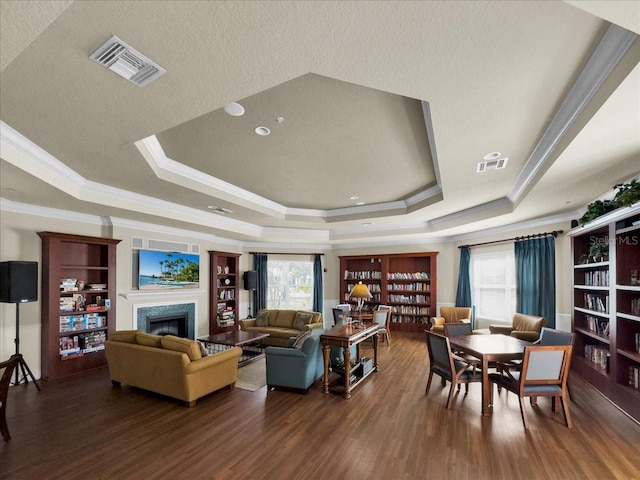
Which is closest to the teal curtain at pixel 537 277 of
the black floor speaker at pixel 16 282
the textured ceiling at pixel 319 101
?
the textured ceiling at pixel 319 101

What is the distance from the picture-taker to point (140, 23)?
5.29 ft

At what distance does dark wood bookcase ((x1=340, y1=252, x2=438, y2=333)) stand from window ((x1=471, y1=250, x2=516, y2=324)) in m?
1.05

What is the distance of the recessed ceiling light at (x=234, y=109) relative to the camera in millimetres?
2754

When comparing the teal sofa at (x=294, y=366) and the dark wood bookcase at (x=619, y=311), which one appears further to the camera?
the teal sofa at (x=294, y=366)

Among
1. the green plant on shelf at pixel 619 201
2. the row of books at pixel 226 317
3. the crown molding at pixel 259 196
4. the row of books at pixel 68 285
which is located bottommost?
the row of books at pixel 226 317

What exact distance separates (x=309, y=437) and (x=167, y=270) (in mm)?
4883

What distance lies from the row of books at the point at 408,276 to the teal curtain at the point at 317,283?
6.80ft

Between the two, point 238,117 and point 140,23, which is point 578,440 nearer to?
point 238,117

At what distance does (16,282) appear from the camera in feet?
13.9

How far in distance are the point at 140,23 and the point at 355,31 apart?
3.54ft

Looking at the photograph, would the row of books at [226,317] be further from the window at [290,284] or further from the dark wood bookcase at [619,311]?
the dark wood bookcase at [619,311]

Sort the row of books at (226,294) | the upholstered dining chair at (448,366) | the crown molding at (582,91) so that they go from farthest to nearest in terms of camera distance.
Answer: the row of books at (226,294) → the upholstered dining chair at (448,366) → the crown molding at (582,91)

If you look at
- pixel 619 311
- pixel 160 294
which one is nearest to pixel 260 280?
pixel 160 294

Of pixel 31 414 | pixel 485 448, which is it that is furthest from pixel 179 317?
pixel 485 448
